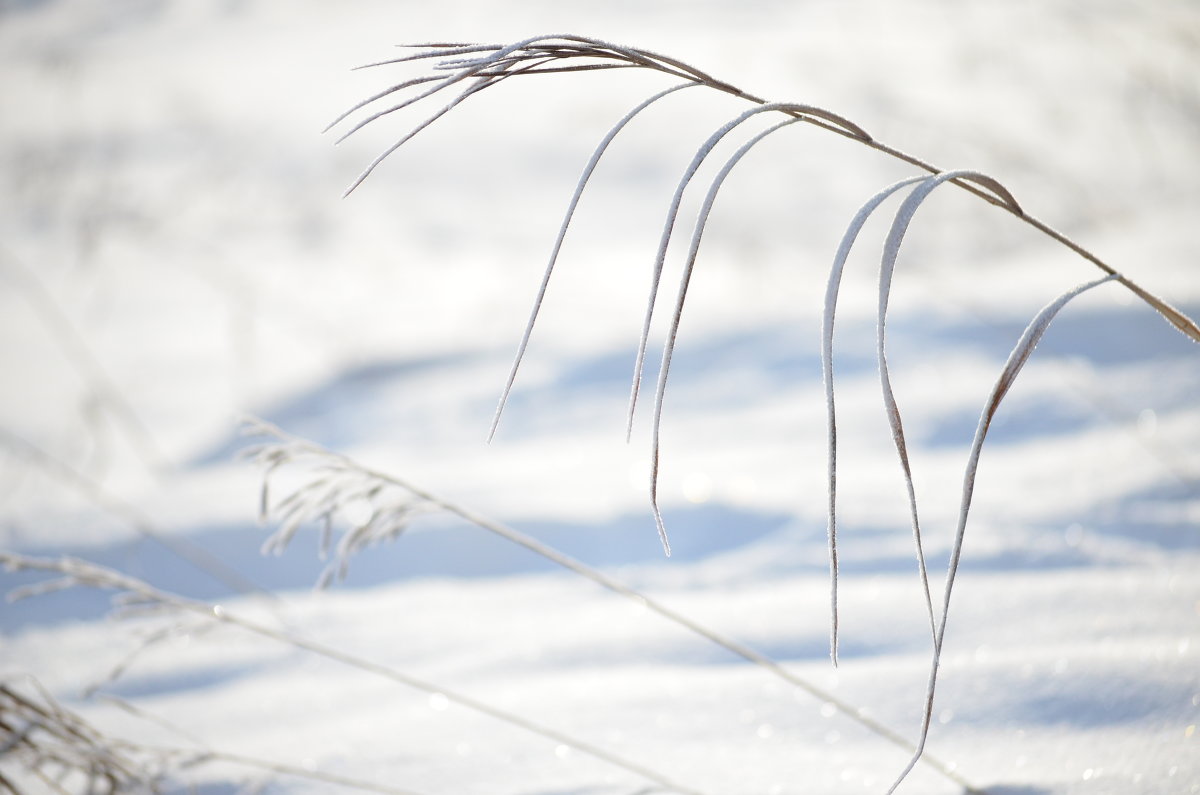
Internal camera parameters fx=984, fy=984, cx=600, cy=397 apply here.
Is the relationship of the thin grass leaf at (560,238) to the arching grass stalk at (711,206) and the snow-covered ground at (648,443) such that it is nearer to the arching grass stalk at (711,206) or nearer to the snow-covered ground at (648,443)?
the arching grass stalk at (711,206)

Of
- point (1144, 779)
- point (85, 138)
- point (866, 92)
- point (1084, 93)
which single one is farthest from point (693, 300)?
point (85, 138)

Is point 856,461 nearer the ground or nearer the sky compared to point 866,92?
nearer the ground

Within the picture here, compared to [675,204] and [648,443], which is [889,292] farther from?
[648,443]

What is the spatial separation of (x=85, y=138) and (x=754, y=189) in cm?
402

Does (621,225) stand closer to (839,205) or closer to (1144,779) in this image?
(839,205)

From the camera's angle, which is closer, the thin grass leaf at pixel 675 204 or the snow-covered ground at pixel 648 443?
the thin grass leaf at pixel 675 204

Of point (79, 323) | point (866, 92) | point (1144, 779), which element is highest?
point (866, 92)

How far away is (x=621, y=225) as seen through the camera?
15.4ft

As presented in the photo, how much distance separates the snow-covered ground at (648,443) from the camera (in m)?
0.97

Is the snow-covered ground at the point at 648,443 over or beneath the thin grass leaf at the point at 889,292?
beneath

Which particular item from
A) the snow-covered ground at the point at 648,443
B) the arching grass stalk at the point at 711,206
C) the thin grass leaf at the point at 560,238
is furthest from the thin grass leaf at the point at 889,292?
the snow-covered ground at the point at 648,443

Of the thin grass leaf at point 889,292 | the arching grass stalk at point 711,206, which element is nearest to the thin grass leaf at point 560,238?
the arching grass stalk at point 711,206

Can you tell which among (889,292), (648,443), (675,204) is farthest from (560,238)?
(648,443)

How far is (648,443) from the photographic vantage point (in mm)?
2016
